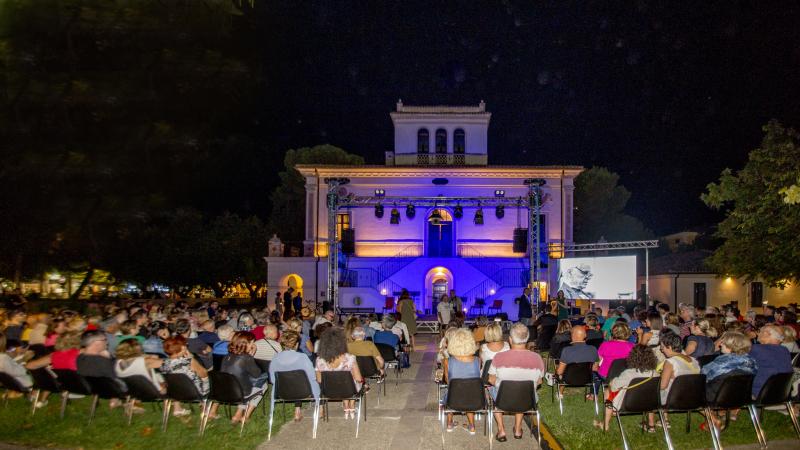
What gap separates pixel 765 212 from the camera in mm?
17578

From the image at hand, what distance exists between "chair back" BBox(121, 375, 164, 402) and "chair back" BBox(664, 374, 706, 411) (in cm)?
585

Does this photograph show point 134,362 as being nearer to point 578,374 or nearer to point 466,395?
point 466,395

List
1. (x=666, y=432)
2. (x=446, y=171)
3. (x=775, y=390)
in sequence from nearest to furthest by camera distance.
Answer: (x=666, y=432) < (x=775, y=390) < (x=446, y=171)

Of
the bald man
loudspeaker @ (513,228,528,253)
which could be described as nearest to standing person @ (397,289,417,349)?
the bald man

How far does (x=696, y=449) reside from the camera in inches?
267

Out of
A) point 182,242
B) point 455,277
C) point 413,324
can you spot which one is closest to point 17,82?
point 413,324

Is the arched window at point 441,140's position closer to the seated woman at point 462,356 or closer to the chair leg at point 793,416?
the seated woman at point 462,356

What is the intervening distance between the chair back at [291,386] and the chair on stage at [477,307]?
18853 mm

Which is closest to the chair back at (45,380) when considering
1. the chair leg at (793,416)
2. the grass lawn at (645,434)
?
the grass lawn at (645,434)

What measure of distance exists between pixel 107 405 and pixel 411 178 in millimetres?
22175

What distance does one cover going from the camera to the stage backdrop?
70.6 feet

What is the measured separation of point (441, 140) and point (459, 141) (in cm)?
91

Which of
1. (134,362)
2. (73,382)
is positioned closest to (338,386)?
(134,362)

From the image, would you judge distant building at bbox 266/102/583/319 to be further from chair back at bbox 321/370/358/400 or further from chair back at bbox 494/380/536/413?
chair back at bbox 494/380/536/413
